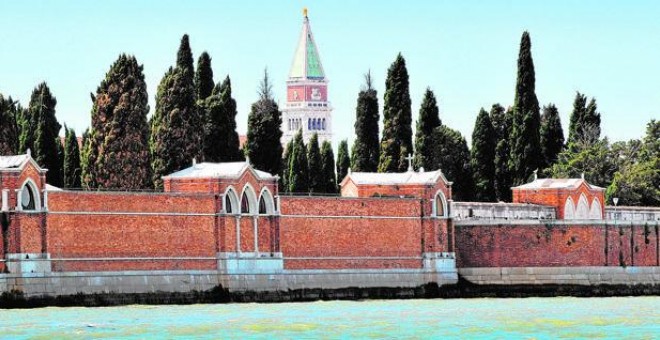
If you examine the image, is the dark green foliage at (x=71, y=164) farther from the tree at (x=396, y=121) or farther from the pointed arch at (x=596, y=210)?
the pointed arch at (x=596, y=210)

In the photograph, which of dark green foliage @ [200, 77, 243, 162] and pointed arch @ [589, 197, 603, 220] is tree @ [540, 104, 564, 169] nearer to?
pointed arch @ [589, 197, 603, 220]

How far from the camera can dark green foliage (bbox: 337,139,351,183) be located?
113 meters

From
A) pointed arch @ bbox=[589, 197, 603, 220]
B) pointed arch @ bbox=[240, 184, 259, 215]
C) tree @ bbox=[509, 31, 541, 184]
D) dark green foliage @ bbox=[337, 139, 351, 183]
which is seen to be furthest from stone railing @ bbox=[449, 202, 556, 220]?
dark green foliage @ bbox=[337, 139, 351, 183]

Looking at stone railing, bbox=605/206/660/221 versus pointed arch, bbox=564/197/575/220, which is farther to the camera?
stone railing, bbox=605/206/660/221

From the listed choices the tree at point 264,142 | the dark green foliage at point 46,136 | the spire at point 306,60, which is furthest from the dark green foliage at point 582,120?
the spire at point 306,60

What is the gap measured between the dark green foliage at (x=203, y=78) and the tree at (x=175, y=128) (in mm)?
4314

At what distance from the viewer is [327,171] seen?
105 metres

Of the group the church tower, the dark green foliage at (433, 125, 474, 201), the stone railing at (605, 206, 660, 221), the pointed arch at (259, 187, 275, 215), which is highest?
the church tower

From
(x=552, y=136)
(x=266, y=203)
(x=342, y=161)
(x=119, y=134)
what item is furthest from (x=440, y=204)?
(x=342, y=161)

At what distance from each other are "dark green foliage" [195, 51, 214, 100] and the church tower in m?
69.7

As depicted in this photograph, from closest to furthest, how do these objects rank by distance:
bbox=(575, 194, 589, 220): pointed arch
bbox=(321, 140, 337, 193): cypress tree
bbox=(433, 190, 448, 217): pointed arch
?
bbox=(433, 190, 448, 217): pointed arch, bbox=(575, 194, 589, 220): pointed arch, bbox=(321, 140, 337, 193): cypress tree

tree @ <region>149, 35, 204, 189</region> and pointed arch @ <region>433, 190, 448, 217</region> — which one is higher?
tree @ <region>149, 35, 204, 189</region>

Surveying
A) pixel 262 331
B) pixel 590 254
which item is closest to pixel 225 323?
pixel 262 331

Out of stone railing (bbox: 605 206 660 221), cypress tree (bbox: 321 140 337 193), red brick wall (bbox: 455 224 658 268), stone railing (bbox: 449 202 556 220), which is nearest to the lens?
red brick wall (bbox: 455 224 658 268)
